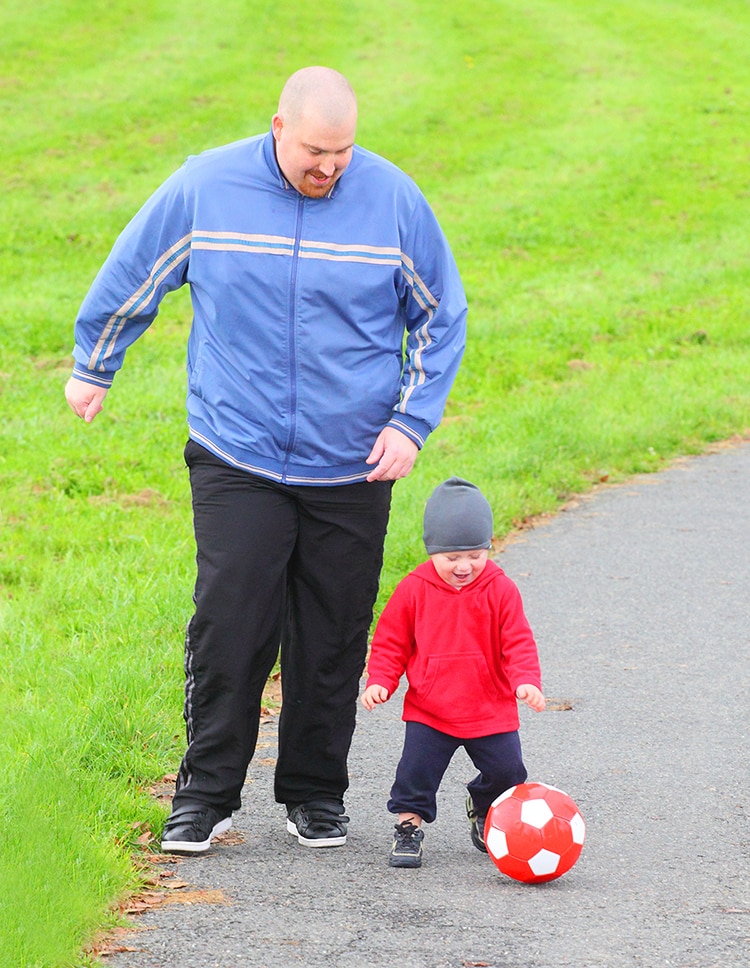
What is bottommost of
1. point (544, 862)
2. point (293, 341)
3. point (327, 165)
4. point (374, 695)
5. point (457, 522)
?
point (544, 862)

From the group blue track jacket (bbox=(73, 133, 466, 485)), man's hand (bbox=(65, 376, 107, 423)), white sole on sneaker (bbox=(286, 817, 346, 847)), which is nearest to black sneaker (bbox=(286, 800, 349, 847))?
white sole on sneaker (bbox=(286, 817, 346, 847))

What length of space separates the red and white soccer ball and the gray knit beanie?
731mm

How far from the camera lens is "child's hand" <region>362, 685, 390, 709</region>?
3.89 metres

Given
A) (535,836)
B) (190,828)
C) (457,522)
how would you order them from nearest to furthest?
(535,836) < (457,522) < (190,828)

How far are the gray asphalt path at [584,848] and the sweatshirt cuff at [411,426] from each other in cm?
123

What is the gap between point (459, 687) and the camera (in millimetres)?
3951

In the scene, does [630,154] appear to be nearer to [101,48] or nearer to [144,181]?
[144,181]

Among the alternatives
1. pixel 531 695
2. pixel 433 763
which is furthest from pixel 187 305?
pixel 531 695

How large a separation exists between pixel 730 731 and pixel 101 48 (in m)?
23.0

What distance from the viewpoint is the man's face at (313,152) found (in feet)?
12.0

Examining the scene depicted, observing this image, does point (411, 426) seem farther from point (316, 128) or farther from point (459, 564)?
point (316, 128)

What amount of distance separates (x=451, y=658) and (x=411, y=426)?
667mm

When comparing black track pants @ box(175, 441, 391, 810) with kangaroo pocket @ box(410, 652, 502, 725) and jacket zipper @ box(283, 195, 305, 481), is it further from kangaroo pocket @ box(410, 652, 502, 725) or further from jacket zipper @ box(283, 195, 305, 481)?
kangaroo pocket @ box(410, 652, 502, 725)

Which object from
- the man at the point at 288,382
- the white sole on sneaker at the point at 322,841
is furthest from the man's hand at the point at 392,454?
the white sole on sneaker at the point at 322,841
